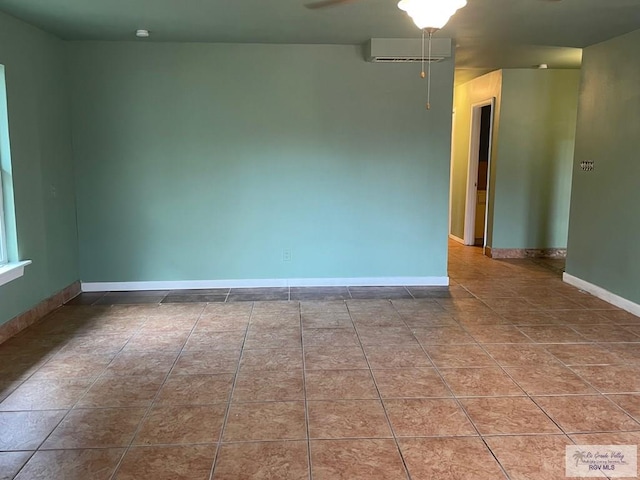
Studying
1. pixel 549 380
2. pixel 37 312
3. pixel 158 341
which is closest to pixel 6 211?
pixel 37 312

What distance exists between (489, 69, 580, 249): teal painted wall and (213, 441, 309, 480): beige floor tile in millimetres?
5072

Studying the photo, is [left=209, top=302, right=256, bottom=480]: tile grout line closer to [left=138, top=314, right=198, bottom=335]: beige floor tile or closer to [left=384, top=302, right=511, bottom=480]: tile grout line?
[left=138, top=314, right=198, bottom=335]: beige floor tile

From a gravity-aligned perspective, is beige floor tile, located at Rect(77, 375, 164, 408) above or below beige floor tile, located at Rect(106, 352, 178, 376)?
below

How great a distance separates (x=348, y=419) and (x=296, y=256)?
2752 millimetres

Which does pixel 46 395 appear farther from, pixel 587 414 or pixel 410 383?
pixel 587 414

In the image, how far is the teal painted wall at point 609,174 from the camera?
424cm

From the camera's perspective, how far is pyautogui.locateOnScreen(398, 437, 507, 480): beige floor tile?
6.81ft

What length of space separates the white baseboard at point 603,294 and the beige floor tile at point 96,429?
13.3 feet

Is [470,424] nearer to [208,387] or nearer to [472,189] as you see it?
[208,387]

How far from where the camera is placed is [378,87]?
491cm

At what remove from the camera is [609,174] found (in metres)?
4.55

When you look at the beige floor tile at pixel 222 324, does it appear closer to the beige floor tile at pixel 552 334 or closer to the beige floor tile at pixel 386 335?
the beige floor tile at pixel 386 335

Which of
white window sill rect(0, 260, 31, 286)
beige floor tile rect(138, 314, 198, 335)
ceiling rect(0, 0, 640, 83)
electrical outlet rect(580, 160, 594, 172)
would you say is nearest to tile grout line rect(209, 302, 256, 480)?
beige floor tile rect(138, 314, 198, 335)

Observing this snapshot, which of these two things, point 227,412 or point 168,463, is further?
point 227,412
